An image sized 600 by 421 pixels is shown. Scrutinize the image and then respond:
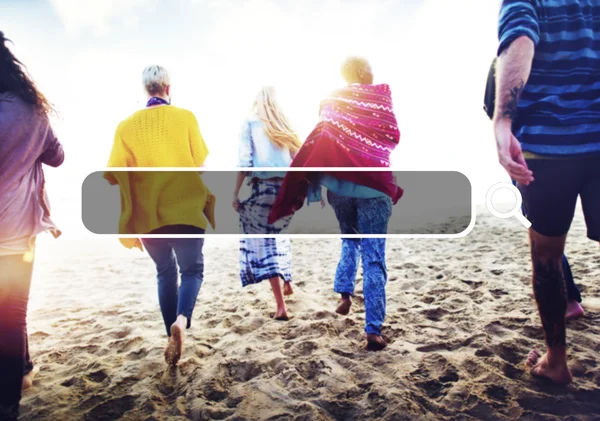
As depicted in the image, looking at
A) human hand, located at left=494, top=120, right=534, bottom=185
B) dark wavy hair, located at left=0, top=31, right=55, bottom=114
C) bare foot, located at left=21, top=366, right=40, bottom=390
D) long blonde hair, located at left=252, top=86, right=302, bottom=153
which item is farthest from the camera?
long blonde hair, located at left=252, top=86, right=302, bottom=153

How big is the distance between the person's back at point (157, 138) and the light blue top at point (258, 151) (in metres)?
0.54

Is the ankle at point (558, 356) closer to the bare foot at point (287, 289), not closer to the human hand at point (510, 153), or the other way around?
the human hand at point (510, 153)

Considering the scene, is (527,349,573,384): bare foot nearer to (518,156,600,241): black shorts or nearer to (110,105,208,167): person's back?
(518,156,600,241): black shorts

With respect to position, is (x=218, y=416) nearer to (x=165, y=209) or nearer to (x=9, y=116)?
(x=165, y=209)

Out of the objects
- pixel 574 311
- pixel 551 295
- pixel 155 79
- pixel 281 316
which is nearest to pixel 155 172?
pixel 155 79

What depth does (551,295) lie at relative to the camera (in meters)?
1.34

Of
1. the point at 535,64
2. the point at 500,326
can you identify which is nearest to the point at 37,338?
the point at 500,326

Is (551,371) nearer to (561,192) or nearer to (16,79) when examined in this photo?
(561,192)

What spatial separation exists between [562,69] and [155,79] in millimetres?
1465

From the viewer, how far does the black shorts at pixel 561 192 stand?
119 cm

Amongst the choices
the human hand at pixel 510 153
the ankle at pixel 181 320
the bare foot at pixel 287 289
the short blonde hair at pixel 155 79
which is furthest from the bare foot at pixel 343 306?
the short blonde hair at pixel 155 79

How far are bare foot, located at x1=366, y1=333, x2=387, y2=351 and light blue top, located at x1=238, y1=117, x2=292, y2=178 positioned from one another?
3.14 feet

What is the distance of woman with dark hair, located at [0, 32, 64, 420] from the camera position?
4.07 ft
